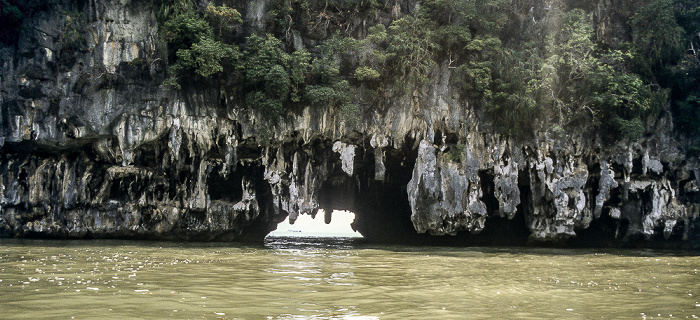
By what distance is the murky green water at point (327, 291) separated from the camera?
5527mm

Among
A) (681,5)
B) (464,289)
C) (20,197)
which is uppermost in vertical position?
(681,5)

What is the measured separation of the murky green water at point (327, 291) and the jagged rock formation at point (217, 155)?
9318 millimetres

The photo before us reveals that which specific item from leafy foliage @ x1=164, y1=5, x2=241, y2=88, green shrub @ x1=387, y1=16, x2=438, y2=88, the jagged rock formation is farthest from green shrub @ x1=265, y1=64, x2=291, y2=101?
green shrub @ x1=387, y1=16, x2=438, y2=88

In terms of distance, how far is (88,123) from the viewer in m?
19.6

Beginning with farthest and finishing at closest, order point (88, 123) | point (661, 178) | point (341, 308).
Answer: point (661, 178) < point (88, 123) < point (341, 308)

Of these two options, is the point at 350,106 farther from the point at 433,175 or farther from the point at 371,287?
the point at 371,287

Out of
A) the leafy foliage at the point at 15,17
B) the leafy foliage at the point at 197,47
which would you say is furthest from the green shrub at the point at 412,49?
the leafy foliage at the point at 15,17

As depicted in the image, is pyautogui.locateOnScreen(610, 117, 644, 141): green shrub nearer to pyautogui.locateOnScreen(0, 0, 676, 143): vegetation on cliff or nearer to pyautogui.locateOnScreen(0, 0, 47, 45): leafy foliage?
pyautogui.locateOnScreen(0, 0, 676, 143): vegetation on cliff

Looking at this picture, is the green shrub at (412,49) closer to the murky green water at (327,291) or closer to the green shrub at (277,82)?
the green shrub at (277,82)

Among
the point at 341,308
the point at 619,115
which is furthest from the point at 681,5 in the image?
the point at 341,308

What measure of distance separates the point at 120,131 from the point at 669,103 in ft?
82.3

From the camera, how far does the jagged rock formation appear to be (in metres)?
19.9

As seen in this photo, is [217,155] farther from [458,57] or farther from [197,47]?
[458,57]

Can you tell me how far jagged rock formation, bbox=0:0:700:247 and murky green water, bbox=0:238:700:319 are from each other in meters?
9.32
